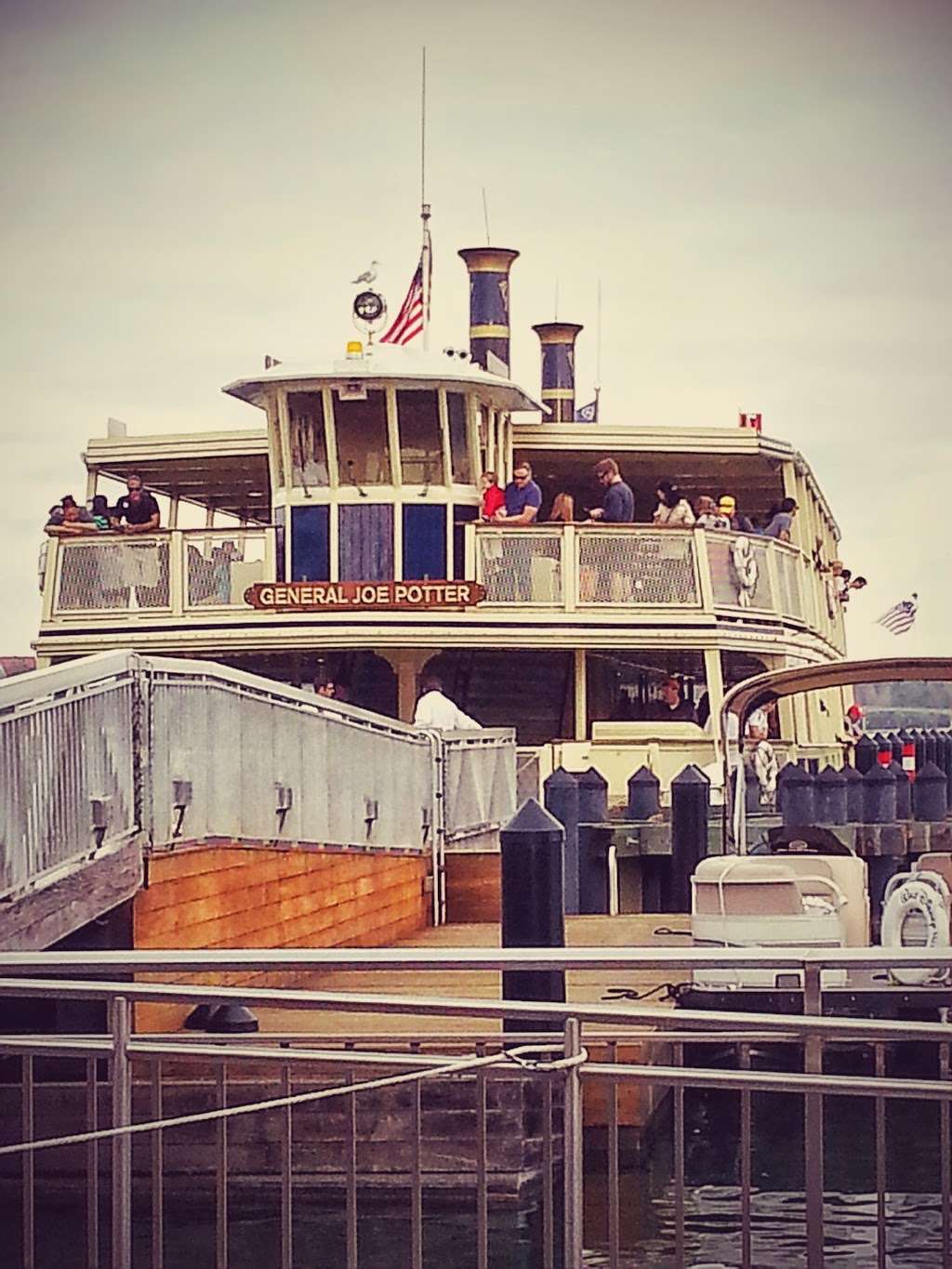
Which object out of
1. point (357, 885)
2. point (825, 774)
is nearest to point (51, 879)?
point (357, 885)

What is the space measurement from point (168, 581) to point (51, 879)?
12.6m

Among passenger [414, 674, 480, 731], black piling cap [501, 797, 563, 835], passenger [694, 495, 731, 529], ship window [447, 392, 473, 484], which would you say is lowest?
black piling cap [501, 797, 563, 835]

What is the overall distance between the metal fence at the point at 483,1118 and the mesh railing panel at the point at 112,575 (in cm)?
947

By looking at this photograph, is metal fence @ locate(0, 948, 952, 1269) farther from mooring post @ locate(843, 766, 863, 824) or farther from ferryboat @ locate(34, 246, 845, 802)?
ferryboat @ locate(34, 246, 845, 802)

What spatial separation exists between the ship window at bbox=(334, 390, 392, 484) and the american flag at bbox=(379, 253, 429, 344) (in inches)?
98.9

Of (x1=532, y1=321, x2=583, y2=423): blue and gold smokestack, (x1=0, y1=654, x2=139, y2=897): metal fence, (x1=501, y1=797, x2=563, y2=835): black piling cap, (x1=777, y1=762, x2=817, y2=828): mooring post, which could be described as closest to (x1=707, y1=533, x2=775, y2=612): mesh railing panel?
(x1=777, y1=762, x2=817, y2=828): mooring post

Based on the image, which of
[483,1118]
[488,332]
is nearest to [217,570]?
[488,332]

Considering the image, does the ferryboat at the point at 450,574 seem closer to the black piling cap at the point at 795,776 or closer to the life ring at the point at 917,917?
the black piling cap at the point at 795,776

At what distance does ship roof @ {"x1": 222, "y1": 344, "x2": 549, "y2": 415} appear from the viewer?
21.7m

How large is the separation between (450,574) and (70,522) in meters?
3.40

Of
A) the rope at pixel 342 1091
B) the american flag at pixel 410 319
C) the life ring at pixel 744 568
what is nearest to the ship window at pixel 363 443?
the american flag at pixel 410 319

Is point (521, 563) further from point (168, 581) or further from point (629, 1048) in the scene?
point (629, 1048)

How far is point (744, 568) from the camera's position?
21406 mm

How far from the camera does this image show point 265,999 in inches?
197
